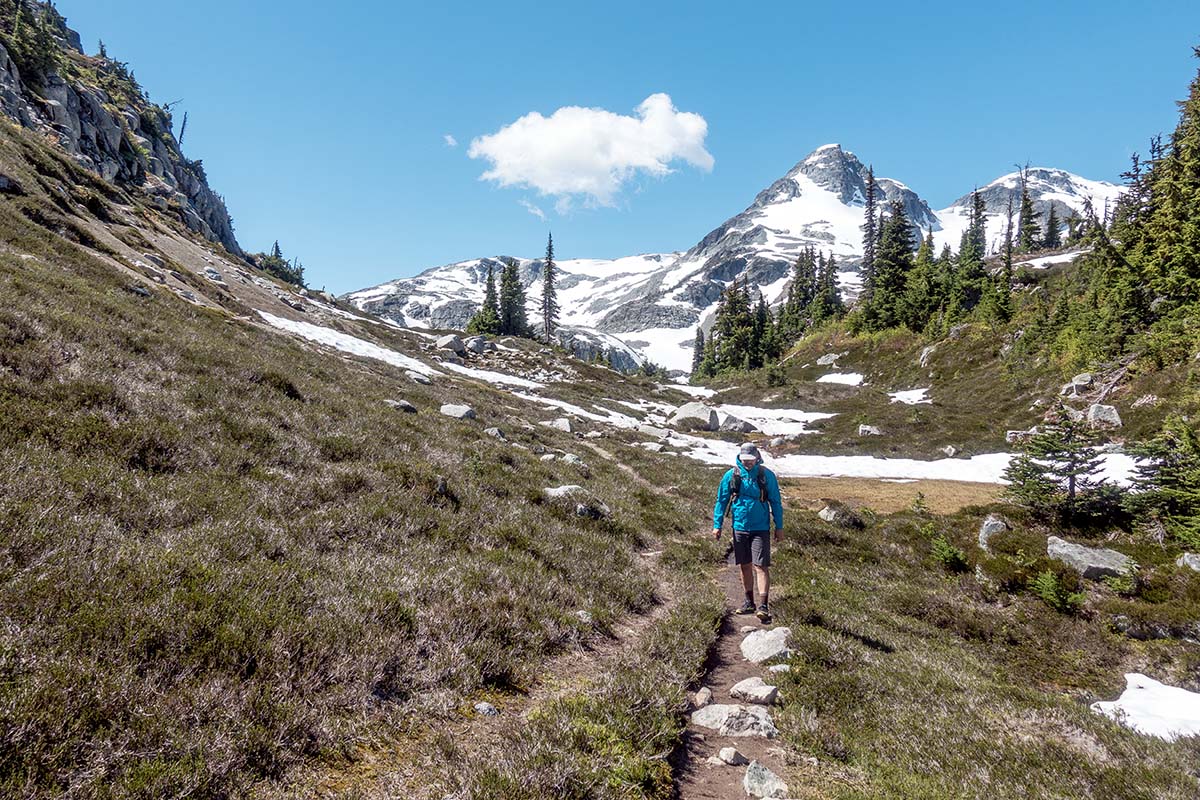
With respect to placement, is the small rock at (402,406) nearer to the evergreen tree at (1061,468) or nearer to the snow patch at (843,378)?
the evergreen tree at (1061,468)

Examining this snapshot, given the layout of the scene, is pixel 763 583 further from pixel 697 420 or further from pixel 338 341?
pixel 338 341

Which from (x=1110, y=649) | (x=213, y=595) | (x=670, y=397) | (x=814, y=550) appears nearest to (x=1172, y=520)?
(x=1110, y=649)

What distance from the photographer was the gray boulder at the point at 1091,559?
10.8 metres

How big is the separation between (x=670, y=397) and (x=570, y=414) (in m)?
32.1

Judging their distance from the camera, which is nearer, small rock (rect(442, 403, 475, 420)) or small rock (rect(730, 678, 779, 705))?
small rock (rect(730, 678, 779, 705))

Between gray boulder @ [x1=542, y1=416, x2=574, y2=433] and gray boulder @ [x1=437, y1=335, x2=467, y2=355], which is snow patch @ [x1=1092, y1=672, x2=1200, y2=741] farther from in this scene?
gray boulder @ [x1=437, y1=335, x2=467, y2=355]

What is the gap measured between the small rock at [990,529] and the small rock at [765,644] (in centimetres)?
910

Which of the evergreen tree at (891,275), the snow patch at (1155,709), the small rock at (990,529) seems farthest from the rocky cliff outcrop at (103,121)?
the evergreen tree at (891,275)

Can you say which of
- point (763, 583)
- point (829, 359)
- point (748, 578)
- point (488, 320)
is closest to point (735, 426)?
point (829, 359)

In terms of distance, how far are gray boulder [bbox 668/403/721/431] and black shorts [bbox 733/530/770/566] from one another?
35.1 metres

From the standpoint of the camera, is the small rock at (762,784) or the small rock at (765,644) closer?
the small rock at (762,784)

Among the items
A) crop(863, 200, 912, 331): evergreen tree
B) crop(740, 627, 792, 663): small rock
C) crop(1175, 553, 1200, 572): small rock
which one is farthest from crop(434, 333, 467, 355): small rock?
crop(1175, 553, 1200, 572): small rock

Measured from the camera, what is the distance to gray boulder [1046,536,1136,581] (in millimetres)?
10773

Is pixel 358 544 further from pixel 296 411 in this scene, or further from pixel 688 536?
pixel 688 536
